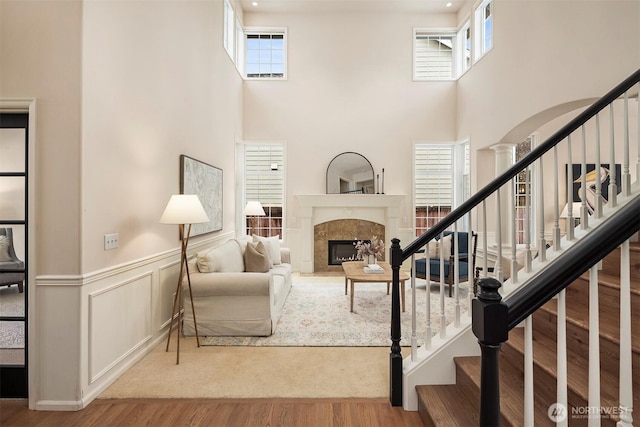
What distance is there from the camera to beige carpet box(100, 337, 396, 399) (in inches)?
90.3

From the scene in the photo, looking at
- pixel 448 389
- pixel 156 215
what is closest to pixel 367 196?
pixel 156 215

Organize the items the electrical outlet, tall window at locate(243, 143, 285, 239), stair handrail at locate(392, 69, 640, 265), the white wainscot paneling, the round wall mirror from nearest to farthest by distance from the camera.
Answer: stair handrail at locate(392, 69, 640, 265) → the white wainscot paneling → the electrical outlet → the round wall mirror → tall window at locate(243, 143, 285, 239)

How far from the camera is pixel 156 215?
10.1 feet

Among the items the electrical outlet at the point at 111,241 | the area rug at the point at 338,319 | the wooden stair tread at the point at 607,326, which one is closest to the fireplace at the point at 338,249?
the area rug at the point at 338,319

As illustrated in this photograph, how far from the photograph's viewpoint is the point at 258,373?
254cm

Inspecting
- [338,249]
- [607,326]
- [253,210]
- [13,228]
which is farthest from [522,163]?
Answer: [338,249]

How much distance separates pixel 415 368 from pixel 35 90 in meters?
3.10

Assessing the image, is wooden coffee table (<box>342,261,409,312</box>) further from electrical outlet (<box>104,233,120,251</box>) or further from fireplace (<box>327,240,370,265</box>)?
electrical outlet (<box>104,233,120,251</box>)

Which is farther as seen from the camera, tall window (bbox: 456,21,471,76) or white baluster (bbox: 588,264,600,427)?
tall window (bbox: 456,21,471,76)

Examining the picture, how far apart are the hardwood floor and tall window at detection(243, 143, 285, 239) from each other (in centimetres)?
456

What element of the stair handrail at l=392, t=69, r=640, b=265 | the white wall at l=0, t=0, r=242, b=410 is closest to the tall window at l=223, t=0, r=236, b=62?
the white wall at l=0, t=0, r=242, b=410

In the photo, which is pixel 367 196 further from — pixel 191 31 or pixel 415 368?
pixel 415 368

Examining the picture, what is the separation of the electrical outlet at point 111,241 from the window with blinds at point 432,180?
18.1 ft

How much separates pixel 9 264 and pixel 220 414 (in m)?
1.72
